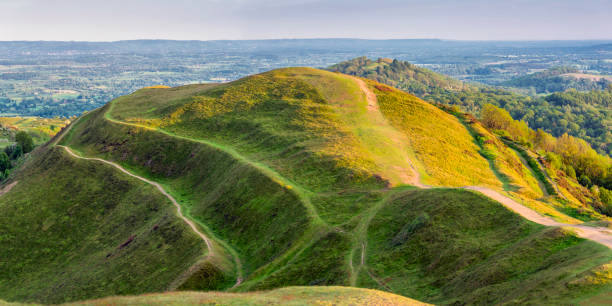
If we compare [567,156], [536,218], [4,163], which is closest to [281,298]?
[536,218]

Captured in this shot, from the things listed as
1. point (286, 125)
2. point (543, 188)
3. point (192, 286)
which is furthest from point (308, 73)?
point (192, 286)

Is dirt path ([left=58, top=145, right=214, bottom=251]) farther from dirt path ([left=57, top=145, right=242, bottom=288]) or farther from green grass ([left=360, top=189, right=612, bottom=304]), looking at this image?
green grass ([left=360, top=189, right=612, bottom=304])

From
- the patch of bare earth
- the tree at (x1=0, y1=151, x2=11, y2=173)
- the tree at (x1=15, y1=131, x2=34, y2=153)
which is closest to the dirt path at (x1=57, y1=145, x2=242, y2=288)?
the patch of bare earth

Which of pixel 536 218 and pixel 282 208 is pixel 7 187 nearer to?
pixel 282 208

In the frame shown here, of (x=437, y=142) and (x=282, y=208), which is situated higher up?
(x=437, y=142)

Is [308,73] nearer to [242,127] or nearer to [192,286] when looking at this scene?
[242,127]

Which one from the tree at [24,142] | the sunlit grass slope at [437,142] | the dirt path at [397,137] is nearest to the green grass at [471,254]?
the dirt path at [397,137]
